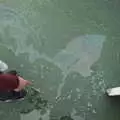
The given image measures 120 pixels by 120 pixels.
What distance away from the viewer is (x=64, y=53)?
2037 millimetres

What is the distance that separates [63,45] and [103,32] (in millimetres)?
262

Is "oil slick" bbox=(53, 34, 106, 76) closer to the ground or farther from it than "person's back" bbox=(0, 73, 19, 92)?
farther from it

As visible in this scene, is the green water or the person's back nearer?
the person's back

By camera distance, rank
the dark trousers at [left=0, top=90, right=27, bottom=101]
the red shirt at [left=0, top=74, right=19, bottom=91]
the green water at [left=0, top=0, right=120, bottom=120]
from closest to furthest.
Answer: the red shirt at [left=0, top=74, right=19, bottom=91], the dark trousers at [left=0, top=90, right=27, bottom=101], the green water at [left=0, top=0, right=120, bottom=120]

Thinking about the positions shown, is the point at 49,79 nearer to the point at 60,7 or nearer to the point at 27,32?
the point at 27,32

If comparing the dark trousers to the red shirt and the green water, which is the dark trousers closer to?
the green water

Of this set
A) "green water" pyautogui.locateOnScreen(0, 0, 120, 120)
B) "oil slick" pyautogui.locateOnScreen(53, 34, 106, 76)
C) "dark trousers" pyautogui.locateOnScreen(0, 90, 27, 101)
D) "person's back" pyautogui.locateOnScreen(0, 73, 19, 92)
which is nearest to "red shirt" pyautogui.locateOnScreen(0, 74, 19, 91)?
"person's back" pyautogui.locateOnScreen(0, 73, 19, 92)

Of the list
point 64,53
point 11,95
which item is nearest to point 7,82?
point 11,95

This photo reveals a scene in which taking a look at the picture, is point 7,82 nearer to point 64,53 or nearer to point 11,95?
point 11,95

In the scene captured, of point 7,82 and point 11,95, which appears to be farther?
point 11,95

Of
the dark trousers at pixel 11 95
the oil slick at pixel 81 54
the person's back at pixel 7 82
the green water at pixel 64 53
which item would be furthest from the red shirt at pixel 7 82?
the oil slick at pixel 81 54

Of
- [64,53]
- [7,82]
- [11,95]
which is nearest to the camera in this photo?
[7,82]

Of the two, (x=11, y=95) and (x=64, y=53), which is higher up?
(x=64, y=53)

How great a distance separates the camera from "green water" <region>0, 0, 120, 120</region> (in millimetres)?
1965
